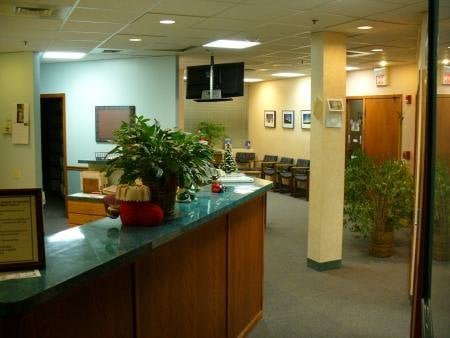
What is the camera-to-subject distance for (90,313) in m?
2.05

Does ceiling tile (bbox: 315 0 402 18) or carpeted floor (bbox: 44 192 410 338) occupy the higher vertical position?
ceiling tile (bbox: 315 0 402 18)

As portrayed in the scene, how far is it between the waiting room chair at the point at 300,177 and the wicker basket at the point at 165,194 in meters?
7.77

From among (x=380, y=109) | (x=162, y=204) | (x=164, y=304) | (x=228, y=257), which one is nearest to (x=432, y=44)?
(x=162, y=204)

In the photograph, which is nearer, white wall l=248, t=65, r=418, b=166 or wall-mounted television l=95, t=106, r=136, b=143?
wall-mounted television l=95, t=106, r=136, b=143

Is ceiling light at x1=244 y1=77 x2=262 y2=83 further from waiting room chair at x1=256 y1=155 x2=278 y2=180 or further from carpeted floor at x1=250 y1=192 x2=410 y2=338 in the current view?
carpeted floor at x1=250 y1=192 x2=410 y2=338

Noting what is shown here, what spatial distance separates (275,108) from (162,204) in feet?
32.5

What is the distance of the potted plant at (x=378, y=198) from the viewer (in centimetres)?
581

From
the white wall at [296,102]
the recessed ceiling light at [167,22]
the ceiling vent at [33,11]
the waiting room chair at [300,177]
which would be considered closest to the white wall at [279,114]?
the white wall at [296,102]

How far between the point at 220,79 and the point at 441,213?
6.25 m

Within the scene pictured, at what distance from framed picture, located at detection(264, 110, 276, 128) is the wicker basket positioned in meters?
9.74

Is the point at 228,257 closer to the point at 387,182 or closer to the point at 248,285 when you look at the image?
the point at 248,285

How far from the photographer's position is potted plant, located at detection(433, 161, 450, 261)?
1.24m

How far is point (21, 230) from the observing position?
1.84 meters

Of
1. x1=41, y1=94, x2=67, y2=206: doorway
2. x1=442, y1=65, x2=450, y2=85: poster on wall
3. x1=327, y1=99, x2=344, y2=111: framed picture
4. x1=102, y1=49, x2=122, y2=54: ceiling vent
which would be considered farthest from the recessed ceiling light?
x1=41, y1=94, x2=67, y2=206: doorway
